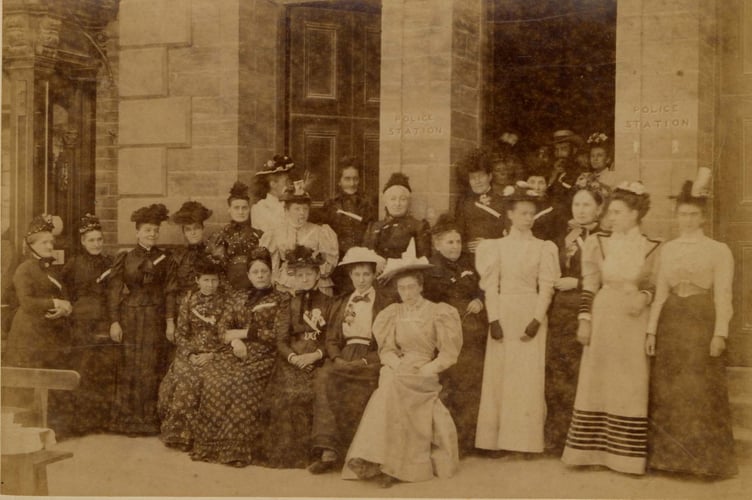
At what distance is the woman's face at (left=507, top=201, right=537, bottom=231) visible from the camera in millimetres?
5395

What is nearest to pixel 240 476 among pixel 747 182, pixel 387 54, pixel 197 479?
pixel 197 479

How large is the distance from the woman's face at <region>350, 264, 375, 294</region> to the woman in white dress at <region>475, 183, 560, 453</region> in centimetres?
61

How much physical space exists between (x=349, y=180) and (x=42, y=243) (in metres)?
1.86

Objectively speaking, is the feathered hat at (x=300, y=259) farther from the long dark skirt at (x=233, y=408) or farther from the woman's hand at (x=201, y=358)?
the woman's hand at (x=201, y=358)

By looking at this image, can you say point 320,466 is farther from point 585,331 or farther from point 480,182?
point 480,182

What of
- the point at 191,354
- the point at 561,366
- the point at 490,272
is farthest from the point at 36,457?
the point at 561,366

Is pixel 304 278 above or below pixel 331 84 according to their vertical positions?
below

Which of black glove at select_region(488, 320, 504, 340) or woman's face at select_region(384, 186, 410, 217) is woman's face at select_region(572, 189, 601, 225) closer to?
black glove at select_region(488, 320, 504, 340)

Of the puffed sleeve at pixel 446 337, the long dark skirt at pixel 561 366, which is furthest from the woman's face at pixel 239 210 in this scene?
the long dark skirt at pixel 561 366

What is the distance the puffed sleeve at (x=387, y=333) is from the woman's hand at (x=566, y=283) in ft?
2.78

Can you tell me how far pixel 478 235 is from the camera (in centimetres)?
565

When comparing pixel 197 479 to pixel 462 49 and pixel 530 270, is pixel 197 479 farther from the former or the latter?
pixel 462 49

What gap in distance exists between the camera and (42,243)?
5.99m

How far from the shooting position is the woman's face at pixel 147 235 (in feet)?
19.9
